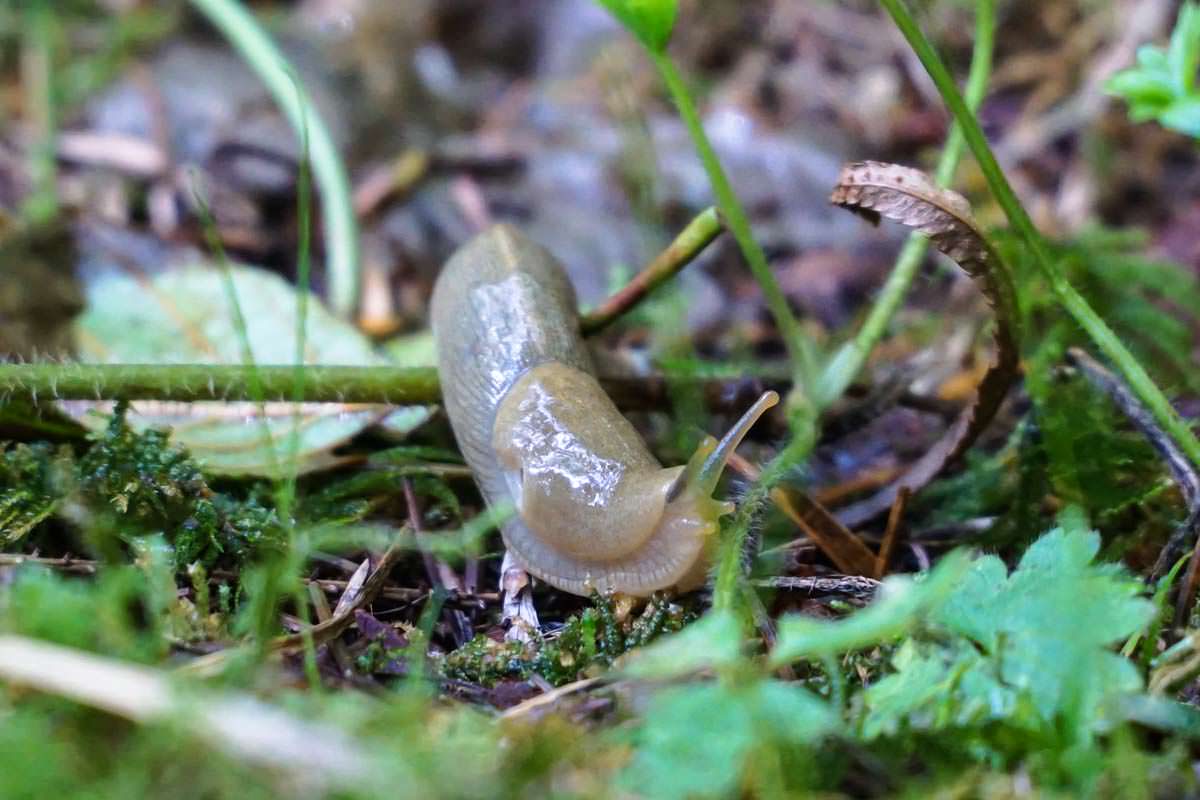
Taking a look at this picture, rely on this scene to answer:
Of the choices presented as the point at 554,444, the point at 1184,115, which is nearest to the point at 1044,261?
the point at 1184,115

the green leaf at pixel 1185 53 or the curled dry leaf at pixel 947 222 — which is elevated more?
the green leaf at pixel 1185 53

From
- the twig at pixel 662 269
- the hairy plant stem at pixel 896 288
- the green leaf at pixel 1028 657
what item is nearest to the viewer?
the green leaf at pixel 1028 657

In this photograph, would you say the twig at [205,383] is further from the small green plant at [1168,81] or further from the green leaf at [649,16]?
the small green plant at [1168,81]

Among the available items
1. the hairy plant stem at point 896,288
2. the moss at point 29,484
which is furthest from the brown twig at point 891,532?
the moss at point 29,484

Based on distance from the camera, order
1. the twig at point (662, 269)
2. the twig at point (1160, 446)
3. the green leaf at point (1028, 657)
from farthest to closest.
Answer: the twig at point (662, 269) < the twig at point (1160, 446) < the green leaf at point (1028, 657)

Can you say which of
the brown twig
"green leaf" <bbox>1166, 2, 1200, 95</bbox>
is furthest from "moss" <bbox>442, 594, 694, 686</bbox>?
"green leaf" <bbox>1166, 2, 1200, 95</bbox>

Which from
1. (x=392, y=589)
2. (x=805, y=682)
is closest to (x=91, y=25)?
(x=392, y=589)
